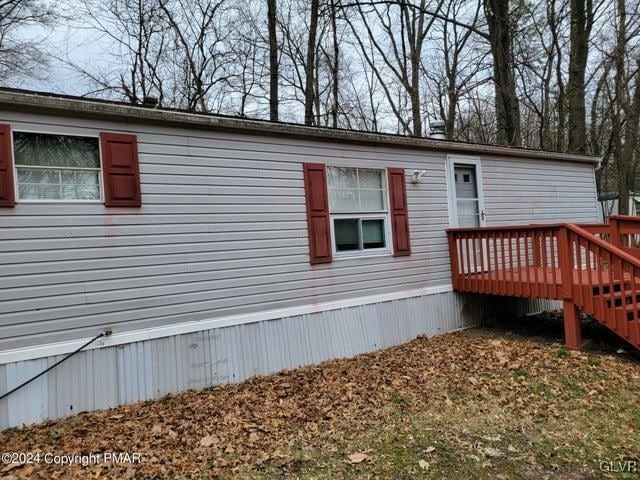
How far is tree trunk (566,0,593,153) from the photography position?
39.5ft

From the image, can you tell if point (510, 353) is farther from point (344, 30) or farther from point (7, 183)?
point (344, 30)

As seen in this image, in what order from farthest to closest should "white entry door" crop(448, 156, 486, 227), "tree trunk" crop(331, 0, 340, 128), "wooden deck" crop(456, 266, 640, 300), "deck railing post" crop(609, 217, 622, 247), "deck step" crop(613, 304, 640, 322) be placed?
1. "tree trunk" crop(331, 0, 340, 128)
2. "white entry door" crop(448, 156, 486, 227)
3. "deck railing post" crop(609, 217, 622, 247)
4. "wooden deck" crop(456, 266, 640, 300)
5. "deck step" crop(613, 304, 640, 322)

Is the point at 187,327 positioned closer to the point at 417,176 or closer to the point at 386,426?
the point at 386,426

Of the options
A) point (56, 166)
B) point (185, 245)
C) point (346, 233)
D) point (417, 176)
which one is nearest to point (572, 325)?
point (417, 176)

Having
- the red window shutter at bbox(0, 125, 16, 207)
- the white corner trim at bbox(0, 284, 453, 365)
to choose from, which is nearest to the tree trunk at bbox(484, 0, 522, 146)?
the white corner trim at bbox(0, 284, 453, 365)

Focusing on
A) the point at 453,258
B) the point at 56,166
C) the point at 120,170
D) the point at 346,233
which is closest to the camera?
the point at 56,166

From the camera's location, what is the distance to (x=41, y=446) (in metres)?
3.58

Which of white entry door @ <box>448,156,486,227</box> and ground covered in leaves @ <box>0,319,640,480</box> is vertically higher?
white entry door @ <box>448,156,486,227</box>

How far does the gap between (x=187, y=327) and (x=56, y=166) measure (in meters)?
2.05

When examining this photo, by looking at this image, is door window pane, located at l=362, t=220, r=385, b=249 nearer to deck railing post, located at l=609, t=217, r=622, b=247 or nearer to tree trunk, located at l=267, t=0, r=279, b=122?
deck railing post, located at l=609, t=217, r=622, b=247

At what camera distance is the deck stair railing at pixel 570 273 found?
5.25 meters

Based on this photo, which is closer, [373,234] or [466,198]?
[373,234]

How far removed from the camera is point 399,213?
677 cm

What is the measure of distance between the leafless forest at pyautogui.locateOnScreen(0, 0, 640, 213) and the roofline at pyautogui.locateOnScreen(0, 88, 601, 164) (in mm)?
5804
